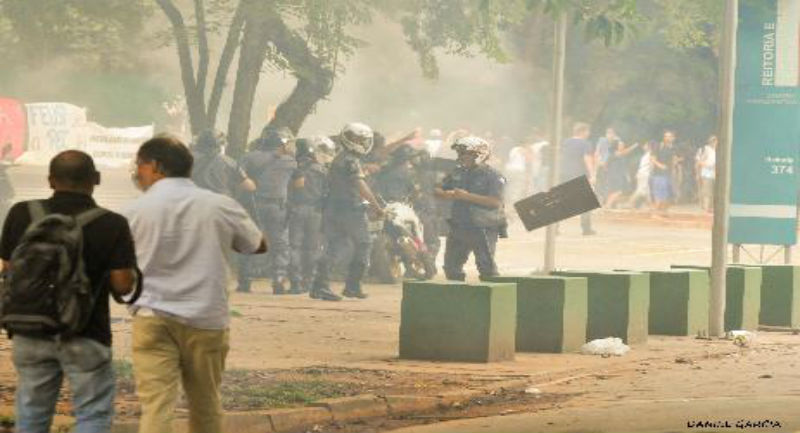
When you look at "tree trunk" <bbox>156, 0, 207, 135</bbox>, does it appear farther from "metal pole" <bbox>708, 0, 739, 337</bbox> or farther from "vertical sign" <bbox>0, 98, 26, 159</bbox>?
"vertical sign" <bbox>0, 98, 26, 159</bbox>

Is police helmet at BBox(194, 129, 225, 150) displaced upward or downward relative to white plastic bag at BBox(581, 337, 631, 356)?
upward

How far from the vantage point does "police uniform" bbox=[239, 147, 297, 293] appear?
2406 centimetres

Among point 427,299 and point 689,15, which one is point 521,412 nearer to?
point 427,299

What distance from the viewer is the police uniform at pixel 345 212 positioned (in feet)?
76.5

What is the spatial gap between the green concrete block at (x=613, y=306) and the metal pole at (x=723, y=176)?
1.12 metres

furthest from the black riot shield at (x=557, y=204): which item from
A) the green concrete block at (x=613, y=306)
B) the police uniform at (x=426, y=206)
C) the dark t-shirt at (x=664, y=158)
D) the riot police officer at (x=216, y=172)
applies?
the dark t-shirt at (x=664, y=158)

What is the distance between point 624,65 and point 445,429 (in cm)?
4640

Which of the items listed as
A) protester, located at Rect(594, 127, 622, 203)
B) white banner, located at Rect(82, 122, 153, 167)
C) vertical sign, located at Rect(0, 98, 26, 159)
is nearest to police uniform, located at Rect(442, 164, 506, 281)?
white banner, located at Rect(82, 122, 153, 167)

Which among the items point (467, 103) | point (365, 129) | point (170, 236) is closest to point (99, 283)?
point (170, 236)

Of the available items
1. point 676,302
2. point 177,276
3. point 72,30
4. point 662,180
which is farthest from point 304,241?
point 662,180

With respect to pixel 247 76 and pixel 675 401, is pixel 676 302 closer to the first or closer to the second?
pixel 675 401

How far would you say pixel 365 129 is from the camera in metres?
23.5

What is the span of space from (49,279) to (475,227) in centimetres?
→ 1195

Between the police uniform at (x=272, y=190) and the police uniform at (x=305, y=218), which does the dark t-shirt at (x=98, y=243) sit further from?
the police uniform at (x=272, y=190)
